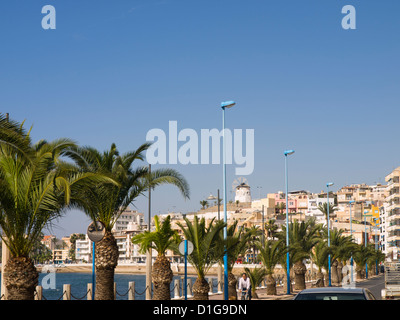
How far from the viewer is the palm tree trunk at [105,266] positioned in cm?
2269

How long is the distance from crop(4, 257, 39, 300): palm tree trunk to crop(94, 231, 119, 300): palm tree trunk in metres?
6.97

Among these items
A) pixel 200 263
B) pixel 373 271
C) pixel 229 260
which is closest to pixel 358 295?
pixel 200 263

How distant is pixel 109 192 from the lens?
23.0 metres

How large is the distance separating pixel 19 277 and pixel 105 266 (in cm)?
748

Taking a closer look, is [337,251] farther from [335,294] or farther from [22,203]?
[335,294]

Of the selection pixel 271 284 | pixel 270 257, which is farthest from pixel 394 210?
pixel 271 284

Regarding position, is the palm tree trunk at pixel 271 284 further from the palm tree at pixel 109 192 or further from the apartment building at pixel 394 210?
the apartment building at pixel 394 210

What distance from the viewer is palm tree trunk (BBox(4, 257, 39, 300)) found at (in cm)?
1552

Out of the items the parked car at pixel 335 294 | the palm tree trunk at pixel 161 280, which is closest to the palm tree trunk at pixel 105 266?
the palm tree trunk at pixel 161 280

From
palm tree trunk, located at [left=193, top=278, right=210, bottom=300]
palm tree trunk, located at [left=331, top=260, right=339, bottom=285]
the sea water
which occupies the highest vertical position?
palm tree trunk, located at [left=193, top=278, right=210, bottom=300]

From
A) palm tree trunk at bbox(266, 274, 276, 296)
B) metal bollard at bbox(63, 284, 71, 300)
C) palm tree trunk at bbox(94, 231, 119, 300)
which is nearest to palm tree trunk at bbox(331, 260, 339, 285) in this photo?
palm tree trunk at bbox(266, 274, 276, 296)

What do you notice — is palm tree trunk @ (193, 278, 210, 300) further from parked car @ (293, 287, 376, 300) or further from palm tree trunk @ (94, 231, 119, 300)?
parked car @ (293, 287, 376, 300)
